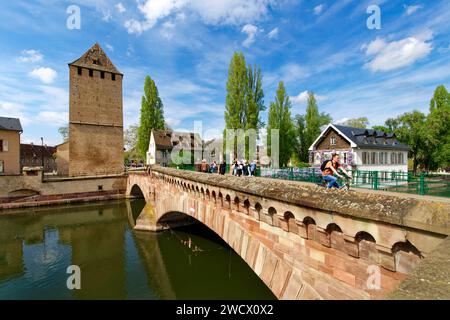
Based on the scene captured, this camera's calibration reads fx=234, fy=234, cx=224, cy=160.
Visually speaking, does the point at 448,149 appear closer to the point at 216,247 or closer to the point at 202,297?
the point at 216,247

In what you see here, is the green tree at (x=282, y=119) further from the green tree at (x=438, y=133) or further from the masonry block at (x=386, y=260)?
the masonry block at (x=386, y=260)

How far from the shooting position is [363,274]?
3.89 m

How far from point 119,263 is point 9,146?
34.9 m

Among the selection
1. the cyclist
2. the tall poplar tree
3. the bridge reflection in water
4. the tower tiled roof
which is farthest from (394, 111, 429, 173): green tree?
the tower tiled roof

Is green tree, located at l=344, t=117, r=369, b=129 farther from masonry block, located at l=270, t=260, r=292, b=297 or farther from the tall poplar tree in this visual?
masonry block, located at l=270, t=260, r=292, b=297

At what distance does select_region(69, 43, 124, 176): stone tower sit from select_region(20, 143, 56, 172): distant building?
1283 inches

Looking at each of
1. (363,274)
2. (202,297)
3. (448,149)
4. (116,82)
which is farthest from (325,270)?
(116,82)

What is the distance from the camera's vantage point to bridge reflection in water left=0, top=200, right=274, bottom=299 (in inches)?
428

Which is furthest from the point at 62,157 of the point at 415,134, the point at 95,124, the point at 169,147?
the point at 415,134

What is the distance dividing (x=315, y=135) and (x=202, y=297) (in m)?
33.8

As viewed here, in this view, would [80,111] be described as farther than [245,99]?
Yes

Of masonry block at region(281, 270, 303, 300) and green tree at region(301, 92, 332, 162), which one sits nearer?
masonry block at region(281, 270, 303, 300)

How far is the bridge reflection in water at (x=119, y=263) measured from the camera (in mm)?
10867

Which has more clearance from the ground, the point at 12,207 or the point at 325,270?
the point at 325,270
